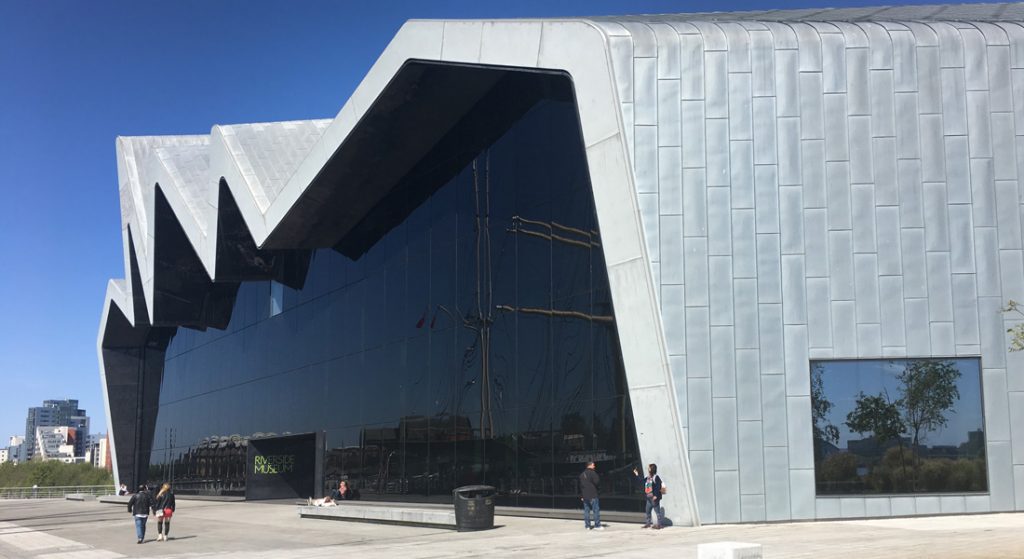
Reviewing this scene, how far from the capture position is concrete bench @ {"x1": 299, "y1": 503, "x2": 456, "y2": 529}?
19.9 meters

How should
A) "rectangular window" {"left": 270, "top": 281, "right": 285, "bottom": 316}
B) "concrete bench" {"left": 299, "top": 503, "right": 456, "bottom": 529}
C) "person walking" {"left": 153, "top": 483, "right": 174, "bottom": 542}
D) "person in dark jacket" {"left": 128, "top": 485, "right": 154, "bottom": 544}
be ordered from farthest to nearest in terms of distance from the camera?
"rectangular window" {"left": 270, "top": 281, "right": 285, "bottom": 316}
"person walking" {"left": 153, "top": 483, "right": 174, "bottom": 542}
"person in dark jacket" {"left": 128, "top": 485, "right": 154, "bottom": 544}
"concrete bench" {"left": 299, "top": 503, "right": 456, "bottom": 529}

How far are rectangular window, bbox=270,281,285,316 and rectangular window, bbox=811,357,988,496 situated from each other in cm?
2354

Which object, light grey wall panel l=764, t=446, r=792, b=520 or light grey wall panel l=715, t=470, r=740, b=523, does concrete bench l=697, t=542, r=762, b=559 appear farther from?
light grey wall panel l=764, t=446, r=792, b=520

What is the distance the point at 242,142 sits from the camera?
32.7 metres

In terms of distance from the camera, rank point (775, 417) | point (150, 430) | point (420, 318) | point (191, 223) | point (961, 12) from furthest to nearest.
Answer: point (150, 430), point (191, 223), point (420, 318), point (961, 12), point (775, 417)

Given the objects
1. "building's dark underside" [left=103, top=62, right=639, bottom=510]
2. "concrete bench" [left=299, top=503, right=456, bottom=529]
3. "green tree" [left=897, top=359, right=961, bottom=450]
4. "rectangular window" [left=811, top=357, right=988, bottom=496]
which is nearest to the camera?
"rectangular window" [left=811, top=357, right=988, bottom=496]

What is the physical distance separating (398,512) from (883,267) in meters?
11.4

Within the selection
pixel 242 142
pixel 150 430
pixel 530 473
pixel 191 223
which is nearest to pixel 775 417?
pixel 530 473

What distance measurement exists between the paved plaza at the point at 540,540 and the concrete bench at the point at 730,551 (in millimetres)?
2216

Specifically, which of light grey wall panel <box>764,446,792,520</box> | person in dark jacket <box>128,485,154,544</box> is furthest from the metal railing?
light grey wall panel <box>764,446,792,520</box>

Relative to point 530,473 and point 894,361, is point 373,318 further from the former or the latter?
point 894,361

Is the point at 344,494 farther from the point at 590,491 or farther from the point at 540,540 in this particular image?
the point at 540,540

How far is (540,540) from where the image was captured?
639 inches

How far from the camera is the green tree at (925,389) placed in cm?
1812
